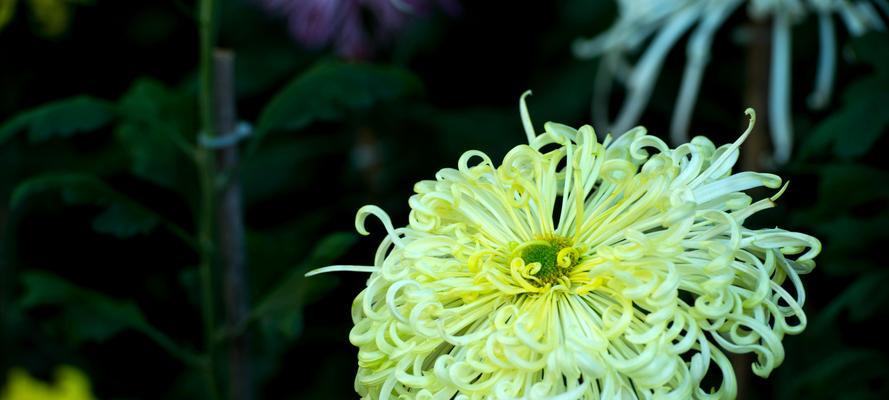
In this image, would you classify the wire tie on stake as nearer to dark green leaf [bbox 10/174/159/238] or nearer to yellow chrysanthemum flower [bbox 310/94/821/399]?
dark green leaf [bbox 10/174/159/238]

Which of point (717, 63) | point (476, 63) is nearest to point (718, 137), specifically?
point (717, 63)

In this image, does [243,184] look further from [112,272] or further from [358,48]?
[358,48]

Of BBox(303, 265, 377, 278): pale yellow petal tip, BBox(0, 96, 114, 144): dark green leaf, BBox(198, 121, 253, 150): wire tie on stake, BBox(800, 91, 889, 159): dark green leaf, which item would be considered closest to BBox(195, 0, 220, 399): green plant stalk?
BBox(198, 121, 253, 150): wire tie on stake

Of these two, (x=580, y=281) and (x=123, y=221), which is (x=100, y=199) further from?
(x=580, y=281)

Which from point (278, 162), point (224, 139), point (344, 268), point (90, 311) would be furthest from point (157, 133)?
point (344, 268)

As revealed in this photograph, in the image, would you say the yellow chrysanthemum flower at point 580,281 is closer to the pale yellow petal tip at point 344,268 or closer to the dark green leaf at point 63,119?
the pale yellow petal tip at point 344,268

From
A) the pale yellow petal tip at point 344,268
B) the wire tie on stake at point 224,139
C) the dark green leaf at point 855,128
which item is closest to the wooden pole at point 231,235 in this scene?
the wire tie on stake at point 224,139

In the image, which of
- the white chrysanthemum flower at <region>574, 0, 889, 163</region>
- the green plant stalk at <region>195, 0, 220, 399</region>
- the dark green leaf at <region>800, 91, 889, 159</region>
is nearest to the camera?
the dark green leaf at <region>800, 91, 889, 159</region>
